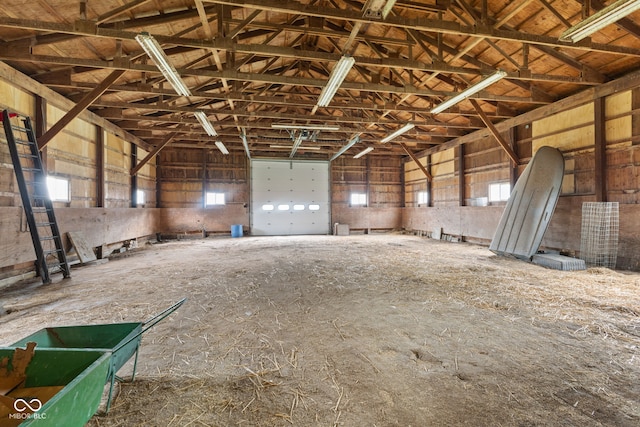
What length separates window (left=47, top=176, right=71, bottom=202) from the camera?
688cm

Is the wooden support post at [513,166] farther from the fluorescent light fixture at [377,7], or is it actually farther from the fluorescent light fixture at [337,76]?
the fluorescent light fixture at [377,7]

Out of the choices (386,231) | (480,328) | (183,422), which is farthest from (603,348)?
(386,231)

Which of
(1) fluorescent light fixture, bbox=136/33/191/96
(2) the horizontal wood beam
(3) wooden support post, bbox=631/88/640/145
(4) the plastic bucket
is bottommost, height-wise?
(4) the plastic bucket

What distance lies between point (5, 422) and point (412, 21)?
19.2 feet

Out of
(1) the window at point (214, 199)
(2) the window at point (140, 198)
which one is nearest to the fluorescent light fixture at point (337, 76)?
(2) the window at point (140, 198)

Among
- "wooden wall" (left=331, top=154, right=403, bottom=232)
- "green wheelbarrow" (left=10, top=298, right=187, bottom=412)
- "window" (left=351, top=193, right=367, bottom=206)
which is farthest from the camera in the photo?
"window" (left=351, top=193, right=367, bottom=206)

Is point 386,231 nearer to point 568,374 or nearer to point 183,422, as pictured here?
point 568,374

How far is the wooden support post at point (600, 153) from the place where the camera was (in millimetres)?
6723

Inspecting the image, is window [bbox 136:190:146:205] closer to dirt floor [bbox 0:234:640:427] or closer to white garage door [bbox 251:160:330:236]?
white garage door [bbox 251:160:330:236]

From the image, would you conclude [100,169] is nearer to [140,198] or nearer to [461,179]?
[140,198]

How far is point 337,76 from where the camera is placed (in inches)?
221

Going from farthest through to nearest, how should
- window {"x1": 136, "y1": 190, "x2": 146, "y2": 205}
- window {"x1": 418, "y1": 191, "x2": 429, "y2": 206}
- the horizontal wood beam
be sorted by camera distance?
1. window {"x1": 418, "y1": 191, "x2": 429, "y2": 206}
2. window {"x1": 136, "y1": 190, "x2": 146, "y2": 205}
3. the horizontal wood beam

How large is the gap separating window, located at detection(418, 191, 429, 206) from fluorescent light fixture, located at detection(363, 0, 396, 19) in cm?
1151

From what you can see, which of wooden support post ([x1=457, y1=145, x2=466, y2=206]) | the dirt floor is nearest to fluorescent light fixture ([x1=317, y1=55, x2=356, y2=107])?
the dirt floor
